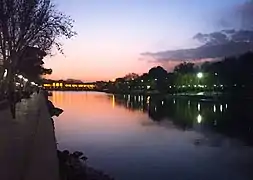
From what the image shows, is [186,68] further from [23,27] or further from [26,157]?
[26,157]

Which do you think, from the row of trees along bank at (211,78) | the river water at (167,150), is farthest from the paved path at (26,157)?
the row of trees along bank at (211,78)

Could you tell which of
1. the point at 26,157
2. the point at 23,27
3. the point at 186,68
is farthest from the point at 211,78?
the point at 26,157

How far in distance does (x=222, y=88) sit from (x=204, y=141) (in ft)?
283

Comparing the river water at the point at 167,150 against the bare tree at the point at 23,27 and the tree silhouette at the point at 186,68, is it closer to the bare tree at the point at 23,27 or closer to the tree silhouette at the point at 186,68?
the bare tree at the point at 23,27

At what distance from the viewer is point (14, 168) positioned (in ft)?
30.2

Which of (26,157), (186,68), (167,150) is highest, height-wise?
(186,68)

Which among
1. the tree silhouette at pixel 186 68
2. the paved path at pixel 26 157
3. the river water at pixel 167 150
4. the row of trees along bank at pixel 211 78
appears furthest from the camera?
the tree silhouette at pixel 186 68

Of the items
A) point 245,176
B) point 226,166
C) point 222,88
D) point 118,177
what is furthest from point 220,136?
point 222,88

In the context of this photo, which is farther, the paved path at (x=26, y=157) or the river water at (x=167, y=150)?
the river water at (x=167, y=150)

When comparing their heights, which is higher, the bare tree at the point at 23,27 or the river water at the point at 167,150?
the bare tree at the point at 23,27

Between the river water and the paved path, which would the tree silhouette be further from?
the paved path

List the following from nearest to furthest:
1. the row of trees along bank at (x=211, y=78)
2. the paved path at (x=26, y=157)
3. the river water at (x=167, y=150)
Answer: the paved path at (x=26, y=157) < the river water at (x=167, y=150) < the row of trees along bank at (x=211, y=78)

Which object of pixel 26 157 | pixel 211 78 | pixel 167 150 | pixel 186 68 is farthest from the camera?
pixel 186 68

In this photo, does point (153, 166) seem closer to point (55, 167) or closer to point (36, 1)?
point (55, 167)
